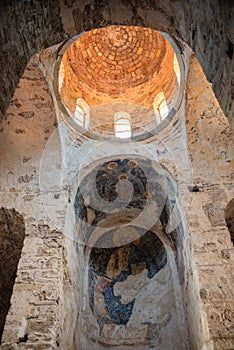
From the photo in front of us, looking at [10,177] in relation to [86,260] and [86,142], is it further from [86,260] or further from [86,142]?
[86,260]

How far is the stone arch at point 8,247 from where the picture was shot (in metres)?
5.67

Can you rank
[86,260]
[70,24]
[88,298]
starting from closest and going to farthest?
[70,24]
[88,298]
[86,260]

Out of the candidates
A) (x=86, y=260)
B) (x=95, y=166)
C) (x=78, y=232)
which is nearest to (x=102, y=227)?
(x=86, y=260)

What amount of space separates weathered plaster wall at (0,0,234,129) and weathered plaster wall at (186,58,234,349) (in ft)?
8.76

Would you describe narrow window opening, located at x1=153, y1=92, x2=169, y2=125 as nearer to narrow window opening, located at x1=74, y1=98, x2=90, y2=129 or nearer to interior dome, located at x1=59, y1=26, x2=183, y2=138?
interior dome, located at x1=59, y1=26, x2=183, y2=138

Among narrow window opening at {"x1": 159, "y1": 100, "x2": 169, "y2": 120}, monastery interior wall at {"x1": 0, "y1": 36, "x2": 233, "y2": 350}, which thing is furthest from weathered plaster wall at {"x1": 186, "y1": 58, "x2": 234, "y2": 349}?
narrow window opening at {"x1": 159, "y1": 100, "x2": 169, "y2": 120}

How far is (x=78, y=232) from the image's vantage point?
6523 millimetres

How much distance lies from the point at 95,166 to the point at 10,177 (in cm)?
174

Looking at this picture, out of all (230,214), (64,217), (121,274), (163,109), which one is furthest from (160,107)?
(121,274)

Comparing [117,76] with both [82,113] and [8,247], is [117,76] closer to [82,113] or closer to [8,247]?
[82,113]

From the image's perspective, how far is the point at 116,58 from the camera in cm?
827

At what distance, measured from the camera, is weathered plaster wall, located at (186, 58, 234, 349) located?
4145 mm

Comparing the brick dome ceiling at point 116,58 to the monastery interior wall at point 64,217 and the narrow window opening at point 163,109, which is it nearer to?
the narrow window opening at point 163,109

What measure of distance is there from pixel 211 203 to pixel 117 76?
449cm
